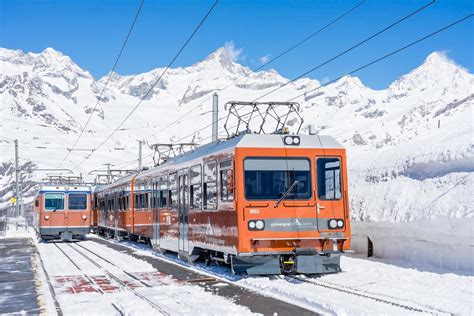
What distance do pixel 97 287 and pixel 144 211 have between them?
11026mm

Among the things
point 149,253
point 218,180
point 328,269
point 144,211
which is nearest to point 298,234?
point 328,269

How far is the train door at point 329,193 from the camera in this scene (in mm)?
13289

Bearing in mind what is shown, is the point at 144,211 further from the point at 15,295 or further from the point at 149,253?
the point at 15,295

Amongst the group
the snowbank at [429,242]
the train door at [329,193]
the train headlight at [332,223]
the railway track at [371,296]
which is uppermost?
the train door at [329,193]

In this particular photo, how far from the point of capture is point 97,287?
12.5 m

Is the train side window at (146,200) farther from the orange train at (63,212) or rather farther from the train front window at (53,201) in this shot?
the train front window at (53,201)

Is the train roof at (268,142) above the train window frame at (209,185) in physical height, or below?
above

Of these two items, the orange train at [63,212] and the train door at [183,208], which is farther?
the orange train at [63,212]

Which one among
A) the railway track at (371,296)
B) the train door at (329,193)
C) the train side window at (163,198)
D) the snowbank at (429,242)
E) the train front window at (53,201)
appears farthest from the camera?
the train front window at (53,201)

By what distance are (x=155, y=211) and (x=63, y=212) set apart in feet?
36.8

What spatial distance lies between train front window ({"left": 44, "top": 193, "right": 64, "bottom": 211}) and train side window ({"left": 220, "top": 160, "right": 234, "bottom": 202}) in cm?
1887

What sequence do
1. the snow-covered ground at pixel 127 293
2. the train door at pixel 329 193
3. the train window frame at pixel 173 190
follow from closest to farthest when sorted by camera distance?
1. the snow-covered ground at pixel 127 293
2. the train door at pixel 329 193
3. the train window frame at pixel 173 190

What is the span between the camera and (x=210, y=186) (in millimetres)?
14672

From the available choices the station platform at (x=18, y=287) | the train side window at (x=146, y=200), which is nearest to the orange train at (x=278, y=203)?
the station platform at (x=18, y=287)
